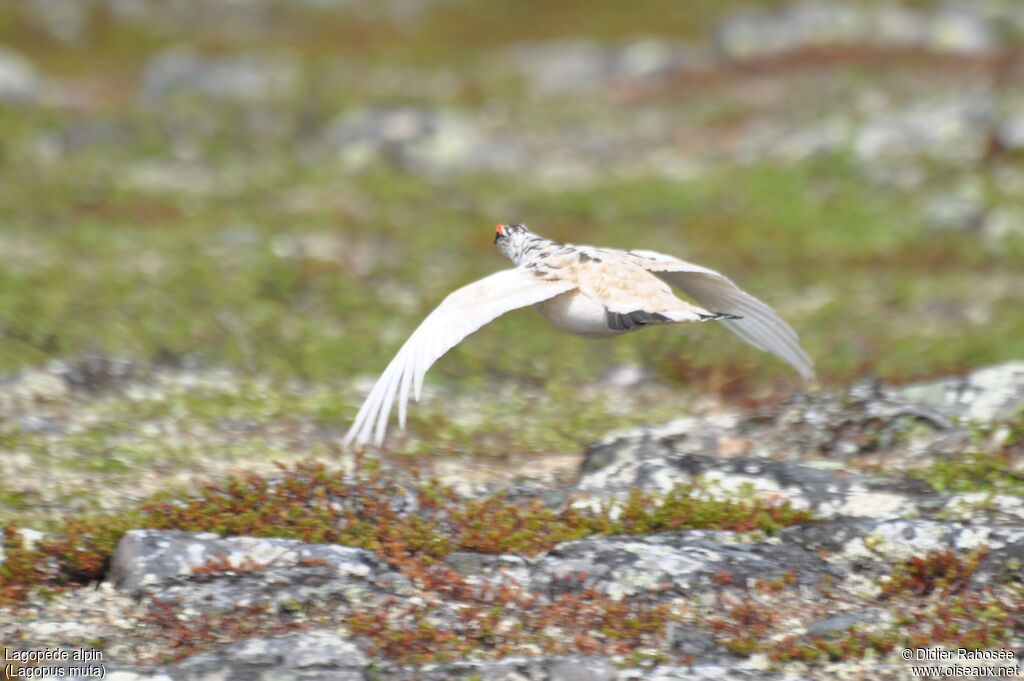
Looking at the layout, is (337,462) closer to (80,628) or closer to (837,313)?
(80,628)

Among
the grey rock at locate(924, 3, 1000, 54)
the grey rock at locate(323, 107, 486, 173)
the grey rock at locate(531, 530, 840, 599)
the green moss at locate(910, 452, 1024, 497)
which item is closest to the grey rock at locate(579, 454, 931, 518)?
the green moss at locate(910, 452, 1024, 497)

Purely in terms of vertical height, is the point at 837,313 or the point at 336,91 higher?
the point at 336,91

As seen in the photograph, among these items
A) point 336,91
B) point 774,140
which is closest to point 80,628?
point 774,140

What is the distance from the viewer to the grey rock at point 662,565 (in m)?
9.06

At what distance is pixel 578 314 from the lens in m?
10.3

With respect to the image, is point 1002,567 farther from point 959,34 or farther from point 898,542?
point 959,34

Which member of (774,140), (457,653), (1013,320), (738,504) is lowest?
(457,653)

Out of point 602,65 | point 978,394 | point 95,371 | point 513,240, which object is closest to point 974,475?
point 978,394

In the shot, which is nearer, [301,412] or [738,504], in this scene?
[738,504]

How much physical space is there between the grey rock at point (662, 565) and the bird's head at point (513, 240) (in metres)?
Answer: 3.39

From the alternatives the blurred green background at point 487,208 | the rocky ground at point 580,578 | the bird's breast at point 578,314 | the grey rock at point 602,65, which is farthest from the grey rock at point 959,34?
the bird's breast at point 578,314

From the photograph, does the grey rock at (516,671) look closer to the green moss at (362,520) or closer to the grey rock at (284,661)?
the grey rock at (284,661)

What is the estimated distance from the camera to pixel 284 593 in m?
8.92

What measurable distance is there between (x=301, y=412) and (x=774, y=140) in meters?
20.6
